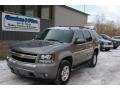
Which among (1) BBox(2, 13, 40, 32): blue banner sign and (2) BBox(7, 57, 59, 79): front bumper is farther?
(1) BBox(2, 13, 40, 32): blue banner sign

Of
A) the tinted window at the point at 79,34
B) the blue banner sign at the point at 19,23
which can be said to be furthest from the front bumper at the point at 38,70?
the blue banner sign at the point at 19,23

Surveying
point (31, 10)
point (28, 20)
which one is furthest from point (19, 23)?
point (31, 10)

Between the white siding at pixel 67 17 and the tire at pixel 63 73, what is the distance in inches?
438

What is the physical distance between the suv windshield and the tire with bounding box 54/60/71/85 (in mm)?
886

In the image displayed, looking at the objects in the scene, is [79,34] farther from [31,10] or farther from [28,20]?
[31,10]

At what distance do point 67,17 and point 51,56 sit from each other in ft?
48.5

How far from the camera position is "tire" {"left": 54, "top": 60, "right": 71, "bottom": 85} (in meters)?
5.79

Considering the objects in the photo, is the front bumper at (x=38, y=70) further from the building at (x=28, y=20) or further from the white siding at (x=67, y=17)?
the white siding at (x=67, y=17)

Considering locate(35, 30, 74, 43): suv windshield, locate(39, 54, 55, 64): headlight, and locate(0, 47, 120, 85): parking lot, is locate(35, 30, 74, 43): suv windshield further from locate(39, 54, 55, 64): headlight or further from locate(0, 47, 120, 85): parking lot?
locate(0, 47, 120, 85): parking lot

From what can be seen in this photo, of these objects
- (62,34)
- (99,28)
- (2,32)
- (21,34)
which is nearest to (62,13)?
(21,34)

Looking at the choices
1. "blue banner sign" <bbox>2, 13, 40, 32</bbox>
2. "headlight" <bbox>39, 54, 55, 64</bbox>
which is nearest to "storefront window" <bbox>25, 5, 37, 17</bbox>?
"blue banner sign" <bbox>2, 13, 40, 32</bbox>

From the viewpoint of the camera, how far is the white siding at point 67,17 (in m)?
17.5

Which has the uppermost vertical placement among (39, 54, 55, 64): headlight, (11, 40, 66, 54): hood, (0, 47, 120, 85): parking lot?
(11, 40, 66, 54): hood
